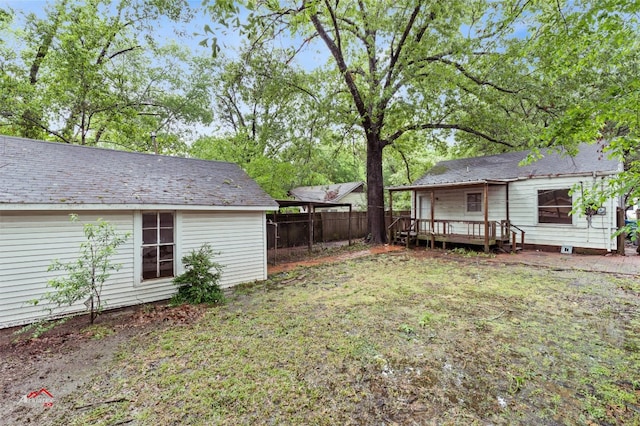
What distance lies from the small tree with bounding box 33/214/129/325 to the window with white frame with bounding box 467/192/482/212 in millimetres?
12668

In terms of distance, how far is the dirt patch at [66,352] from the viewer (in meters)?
2.99

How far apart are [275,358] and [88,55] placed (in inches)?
600

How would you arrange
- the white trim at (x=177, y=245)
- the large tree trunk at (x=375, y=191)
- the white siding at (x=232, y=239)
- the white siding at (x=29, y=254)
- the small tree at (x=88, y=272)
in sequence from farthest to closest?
1. the large tree trunk at (x=375, y=191)
2. the white siding at (x=232, y=239)
3. the white trim at (x=177, y=245)
4. the white siding at (x=29, y=254)
5. the small tree at (x=88, y=272)

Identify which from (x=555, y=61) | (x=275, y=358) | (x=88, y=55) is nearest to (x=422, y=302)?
(x=275, y=358)

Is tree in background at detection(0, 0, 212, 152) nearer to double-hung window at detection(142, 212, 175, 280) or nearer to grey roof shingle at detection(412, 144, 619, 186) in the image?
double-hung window at detection(142, 212, 175, 280)

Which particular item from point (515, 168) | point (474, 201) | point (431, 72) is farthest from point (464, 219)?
point (431, 72)

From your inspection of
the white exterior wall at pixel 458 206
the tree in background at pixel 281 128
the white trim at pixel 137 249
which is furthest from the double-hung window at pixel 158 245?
the white exterior wall at pixel 458 206

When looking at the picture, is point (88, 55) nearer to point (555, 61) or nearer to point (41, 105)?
point (41, 105)

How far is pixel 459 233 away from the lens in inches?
512

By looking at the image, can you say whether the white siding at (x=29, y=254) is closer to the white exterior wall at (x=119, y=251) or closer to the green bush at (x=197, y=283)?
the white exterior wall at (x=119, y=251)

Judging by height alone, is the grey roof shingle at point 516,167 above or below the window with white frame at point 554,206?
above

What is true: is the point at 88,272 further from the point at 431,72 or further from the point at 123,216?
the point at 431,72

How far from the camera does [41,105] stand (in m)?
12.0

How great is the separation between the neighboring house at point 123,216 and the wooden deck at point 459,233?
309 inches
